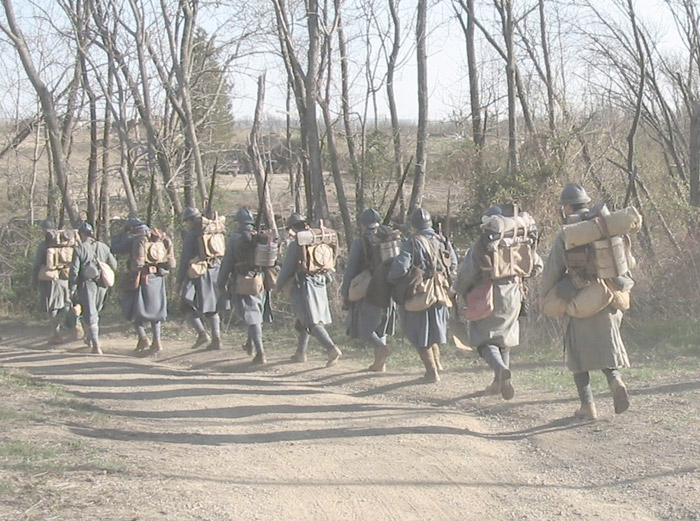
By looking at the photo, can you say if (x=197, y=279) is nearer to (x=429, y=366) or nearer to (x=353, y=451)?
(x=429, y=366)

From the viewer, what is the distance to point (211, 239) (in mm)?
12000

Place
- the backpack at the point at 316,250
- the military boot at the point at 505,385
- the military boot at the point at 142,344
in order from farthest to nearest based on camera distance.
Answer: the military boot at the point at 142,344 < the backpack at the point at 316,250 < the military boot at the point at 505,385

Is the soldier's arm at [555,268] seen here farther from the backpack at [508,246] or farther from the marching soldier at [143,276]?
the marching soldier at [143,276]

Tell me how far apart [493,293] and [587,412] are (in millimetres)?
1413

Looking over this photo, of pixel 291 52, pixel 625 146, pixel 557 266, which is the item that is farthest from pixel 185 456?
pixel 625 146

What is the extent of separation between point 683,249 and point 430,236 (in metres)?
5.88

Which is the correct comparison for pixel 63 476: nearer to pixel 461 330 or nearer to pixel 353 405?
pixel 353 405

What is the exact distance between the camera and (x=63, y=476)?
19.2 ft

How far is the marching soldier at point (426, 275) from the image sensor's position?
9.12 m

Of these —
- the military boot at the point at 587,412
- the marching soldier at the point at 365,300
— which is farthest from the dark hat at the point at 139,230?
the military boot at the point at 587,412

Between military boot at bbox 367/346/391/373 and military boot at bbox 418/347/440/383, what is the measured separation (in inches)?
26.5

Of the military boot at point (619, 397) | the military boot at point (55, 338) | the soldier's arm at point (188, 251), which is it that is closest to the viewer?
the military boot at point (619, 397)

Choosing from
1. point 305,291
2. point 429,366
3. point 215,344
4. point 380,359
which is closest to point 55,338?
point 215,344

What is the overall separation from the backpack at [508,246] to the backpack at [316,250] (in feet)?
8.81
